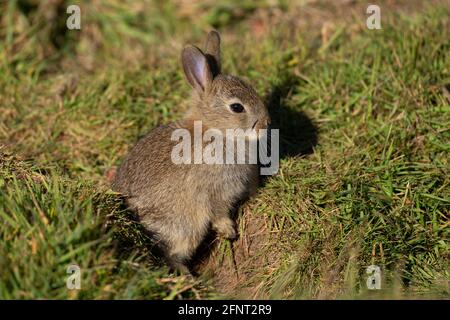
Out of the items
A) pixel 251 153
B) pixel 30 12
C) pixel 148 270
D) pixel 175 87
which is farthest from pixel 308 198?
pixel 30 12

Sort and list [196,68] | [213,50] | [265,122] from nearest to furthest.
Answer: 1. [265,122]
2. [196,68]
3. [213,50]

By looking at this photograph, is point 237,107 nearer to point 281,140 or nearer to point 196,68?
point 196,68

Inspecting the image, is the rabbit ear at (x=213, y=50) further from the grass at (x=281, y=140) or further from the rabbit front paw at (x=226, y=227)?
the rabbit front paw at (x=226, y=227)

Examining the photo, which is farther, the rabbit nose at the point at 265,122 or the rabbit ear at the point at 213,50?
the rabbit ear at the point at 213,50

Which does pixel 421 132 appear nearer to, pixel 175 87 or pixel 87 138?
pixel 175 87

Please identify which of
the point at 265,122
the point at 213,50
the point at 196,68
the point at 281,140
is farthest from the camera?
the point at 281,140

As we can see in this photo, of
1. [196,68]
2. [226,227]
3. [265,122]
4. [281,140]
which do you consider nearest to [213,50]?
[196,68]

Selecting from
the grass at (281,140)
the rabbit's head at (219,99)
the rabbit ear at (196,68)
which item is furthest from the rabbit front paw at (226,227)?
the rabbit ear at (196,68)
